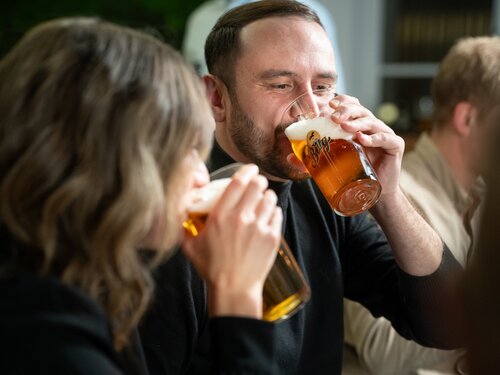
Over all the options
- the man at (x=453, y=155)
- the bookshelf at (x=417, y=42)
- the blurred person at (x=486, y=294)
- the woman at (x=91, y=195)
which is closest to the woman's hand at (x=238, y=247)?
the woman at (x=91, y=195)

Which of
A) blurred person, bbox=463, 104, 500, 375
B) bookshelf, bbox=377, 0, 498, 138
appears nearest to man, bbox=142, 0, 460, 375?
blurred person, bbox=463, 104, 500, 375

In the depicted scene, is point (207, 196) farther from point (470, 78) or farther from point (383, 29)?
point (383, 29)

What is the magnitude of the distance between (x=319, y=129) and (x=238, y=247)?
1.35 feet

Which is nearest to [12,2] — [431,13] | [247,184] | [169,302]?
[431,13]

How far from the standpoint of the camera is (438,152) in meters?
1.99

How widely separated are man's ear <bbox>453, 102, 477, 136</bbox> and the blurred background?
65.4 inches

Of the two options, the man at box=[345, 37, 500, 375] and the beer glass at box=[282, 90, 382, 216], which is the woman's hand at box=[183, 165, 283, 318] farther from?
the man at box=[345, 37, 500, 375]

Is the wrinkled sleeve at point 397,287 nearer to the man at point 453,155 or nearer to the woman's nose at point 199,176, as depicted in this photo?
the man at point 453,155

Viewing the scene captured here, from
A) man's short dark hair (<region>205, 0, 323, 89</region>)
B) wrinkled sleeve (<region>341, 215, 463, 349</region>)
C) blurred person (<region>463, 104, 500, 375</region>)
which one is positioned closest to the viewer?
blurred person (<region>463, 104, 500, 375</region>)

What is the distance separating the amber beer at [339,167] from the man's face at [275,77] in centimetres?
14

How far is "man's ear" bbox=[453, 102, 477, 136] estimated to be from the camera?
2031 mm

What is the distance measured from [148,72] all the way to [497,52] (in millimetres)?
1488

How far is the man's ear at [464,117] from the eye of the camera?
2.03m

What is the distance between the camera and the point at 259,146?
4.63ft
